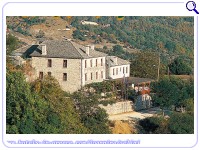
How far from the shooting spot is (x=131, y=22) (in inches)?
2013

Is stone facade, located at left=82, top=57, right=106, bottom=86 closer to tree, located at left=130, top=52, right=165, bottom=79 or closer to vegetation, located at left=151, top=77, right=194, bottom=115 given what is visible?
vegetation, located at left=151, top=77, right=194, bottom=115

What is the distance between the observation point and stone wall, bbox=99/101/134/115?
18.8 meters

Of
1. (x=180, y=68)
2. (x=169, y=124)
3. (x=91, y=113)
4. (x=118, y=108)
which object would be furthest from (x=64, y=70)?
(x=180, y=68)

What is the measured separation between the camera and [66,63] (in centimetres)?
2092

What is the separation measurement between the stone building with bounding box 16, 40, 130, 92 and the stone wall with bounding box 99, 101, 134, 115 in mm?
1763

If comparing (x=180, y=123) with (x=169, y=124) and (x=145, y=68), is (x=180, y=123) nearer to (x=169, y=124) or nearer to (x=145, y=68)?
(x=169, y=124)

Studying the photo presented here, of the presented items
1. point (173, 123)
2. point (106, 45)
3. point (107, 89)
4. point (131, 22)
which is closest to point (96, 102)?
point (107, 89)

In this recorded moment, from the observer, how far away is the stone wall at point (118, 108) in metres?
18.8

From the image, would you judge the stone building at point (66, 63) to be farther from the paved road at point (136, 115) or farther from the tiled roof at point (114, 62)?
the paved road at point (136, 115)

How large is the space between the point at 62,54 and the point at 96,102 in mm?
3557

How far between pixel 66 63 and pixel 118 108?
2933mm

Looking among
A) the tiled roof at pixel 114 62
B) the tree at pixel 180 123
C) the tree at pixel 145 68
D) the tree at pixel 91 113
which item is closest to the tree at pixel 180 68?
the tree at pixel 145 68

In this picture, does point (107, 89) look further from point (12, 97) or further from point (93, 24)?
point (93, 24)

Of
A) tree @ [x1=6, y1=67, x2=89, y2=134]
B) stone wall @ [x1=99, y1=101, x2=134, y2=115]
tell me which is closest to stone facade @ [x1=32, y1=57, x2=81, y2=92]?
stone wall @ [x1=99, y1=101, x2=134, y2=115]
